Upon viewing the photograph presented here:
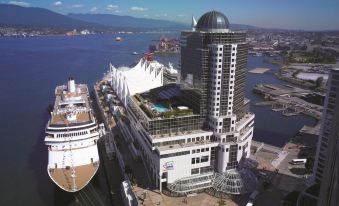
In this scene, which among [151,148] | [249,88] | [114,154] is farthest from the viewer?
[249,88]

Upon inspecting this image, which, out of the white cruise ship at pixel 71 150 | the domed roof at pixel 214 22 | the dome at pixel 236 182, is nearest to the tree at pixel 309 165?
the dome at pixel 236 182

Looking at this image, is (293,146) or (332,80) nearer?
(332,80)

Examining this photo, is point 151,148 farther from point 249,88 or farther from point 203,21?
A: point 249,88

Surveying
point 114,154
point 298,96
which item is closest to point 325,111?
point 114,154

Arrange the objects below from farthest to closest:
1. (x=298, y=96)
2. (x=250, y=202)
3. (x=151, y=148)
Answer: (x=298, y=96) < (x=151, y=148) < (x=250, y=202)

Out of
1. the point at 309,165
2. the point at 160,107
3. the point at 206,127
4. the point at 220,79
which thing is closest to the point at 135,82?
the point at 160,107

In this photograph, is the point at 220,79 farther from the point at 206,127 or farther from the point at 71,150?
the point at 71,150

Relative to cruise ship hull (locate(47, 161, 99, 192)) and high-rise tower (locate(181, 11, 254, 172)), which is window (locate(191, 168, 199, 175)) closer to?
high-rise tower (locate(181, 11, 254, 172))

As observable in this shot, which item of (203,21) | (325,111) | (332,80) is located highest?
(203,21)
